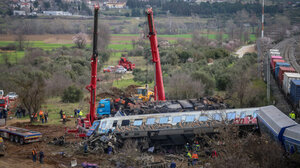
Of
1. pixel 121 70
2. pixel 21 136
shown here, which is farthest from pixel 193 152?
pixel 121 70

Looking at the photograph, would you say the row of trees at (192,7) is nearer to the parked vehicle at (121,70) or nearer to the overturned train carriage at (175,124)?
the parked vehicle at (121,70)

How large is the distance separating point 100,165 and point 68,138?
6.66 metres

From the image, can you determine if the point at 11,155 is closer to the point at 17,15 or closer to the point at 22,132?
the point at 22,132

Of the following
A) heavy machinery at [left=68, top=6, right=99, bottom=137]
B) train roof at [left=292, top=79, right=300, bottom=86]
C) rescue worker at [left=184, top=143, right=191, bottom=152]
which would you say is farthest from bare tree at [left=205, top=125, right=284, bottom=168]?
train roof at [left=292, top=79, right=300, bottom=86]

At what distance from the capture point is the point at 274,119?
1897cm

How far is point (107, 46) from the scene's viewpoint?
256ft

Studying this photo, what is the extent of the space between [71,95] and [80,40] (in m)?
34.5

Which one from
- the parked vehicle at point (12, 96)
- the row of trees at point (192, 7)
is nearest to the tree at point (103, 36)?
the row of trees at point (192, 7)

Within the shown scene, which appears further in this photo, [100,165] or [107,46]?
[107,46]

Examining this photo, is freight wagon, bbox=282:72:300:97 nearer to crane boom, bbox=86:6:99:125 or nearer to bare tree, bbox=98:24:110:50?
crane boom, bbox=86:6:99:125

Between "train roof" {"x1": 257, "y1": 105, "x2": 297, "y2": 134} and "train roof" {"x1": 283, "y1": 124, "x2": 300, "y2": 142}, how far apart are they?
0.55 metres

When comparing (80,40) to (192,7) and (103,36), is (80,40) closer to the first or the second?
(103,36)

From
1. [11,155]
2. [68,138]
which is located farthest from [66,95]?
[11,155]

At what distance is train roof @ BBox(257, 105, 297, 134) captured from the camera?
17958 mm
